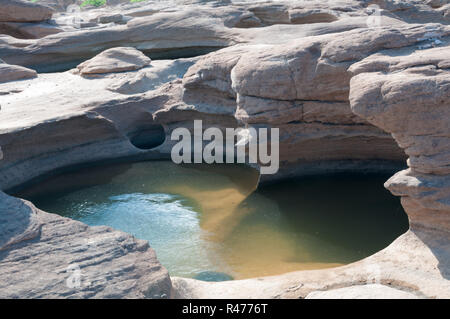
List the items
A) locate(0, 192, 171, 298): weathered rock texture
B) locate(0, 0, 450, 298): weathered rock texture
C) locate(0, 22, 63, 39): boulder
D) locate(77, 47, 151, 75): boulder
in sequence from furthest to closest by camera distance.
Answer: locate(0, 22, 63, 39): boulder → locate(77, 47, 151, 75): boulder → locate(0, 0, 450, 298): weathered rock texture → locate(0, 192, 171, 298): weathered rock texture

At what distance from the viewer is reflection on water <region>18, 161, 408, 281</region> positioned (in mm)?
7020

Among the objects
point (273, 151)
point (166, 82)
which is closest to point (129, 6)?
point (166, 82)

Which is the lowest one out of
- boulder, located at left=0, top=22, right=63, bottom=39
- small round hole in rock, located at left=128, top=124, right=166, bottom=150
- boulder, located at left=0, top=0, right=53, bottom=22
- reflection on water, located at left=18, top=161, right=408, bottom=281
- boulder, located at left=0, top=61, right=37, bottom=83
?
reflection on water, located at left=18, top=161, right=408, bottom=281

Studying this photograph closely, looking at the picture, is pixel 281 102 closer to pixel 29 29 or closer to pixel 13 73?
pixel 13 73

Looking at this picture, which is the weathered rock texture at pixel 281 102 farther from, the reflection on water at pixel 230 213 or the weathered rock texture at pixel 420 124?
the reflection on water at pixel 230 213

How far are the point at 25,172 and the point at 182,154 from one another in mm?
3170

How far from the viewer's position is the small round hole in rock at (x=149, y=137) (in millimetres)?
11883

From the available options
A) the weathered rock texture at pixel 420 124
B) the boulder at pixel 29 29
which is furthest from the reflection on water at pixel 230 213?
the boulder at pixel 29 29

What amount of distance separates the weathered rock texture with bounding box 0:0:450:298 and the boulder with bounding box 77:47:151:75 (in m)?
0.05

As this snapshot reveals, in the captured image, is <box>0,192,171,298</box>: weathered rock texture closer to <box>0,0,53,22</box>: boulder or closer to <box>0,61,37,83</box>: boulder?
<box>0,61,37,83</box>: boulder

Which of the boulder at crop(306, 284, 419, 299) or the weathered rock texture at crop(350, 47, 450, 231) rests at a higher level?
the weathered rock texture at crop(350, 47, 450, 231)

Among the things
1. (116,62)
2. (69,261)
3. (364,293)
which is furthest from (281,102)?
(116,62)

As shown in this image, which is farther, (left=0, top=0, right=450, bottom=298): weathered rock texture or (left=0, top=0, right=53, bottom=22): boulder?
(left=0, top=0, right=53, bottom=22): boulder

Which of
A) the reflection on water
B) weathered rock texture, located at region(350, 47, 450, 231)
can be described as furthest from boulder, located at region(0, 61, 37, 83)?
weathered rock texture, located at region(350, 47, 450, 231)
